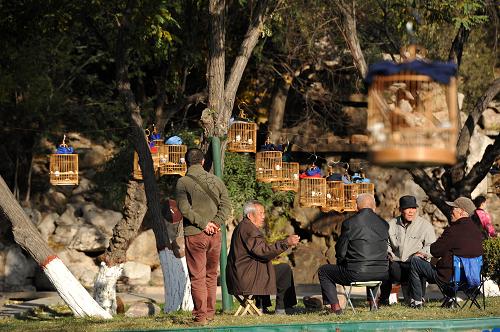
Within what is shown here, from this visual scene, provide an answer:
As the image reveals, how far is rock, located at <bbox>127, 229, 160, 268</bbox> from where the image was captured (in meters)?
24.4

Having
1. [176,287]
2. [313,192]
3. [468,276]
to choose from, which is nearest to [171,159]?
[313,192]

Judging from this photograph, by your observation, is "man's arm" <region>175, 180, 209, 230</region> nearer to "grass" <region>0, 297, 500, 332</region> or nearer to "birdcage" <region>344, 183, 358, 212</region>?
"grass" <region>0, 297, 500, 332</region>

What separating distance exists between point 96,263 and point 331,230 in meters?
6.13

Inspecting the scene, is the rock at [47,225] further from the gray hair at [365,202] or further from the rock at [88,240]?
the gray hair at [365,202]

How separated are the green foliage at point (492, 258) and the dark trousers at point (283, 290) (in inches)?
127

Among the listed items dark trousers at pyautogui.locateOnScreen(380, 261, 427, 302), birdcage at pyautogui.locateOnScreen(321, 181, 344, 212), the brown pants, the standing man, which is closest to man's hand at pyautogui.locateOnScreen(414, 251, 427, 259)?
dark trousers at pyautogui.locateOnScreen(380, 261, 427, 302)

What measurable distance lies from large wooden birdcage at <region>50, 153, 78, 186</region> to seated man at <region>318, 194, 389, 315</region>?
20.0 feet

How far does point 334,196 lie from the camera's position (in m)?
19.3

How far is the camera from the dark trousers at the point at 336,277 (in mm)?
12859

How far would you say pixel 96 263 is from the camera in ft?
79.9

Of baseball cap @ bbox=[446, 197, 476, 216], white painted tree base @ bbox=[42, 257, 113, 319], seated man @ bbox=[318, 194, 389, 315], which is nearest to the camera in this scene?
seated man @ bbox=[318, 194, 389, 315]

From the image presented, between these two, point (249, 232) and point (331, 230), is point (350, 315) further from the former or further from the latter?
point (331, 230)

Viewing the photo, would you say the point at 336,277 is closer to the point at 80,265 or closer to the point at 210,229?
the point at 210,229

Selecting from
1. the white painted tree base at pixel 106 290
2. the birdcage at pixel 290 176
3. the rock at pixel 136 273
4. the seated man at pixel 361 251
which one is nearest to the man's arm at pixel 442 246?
the seated man at pixel 361 251
